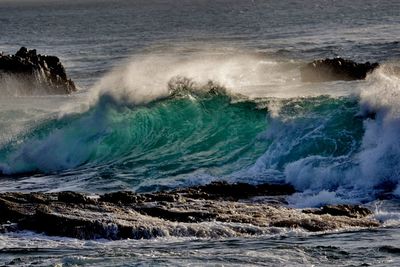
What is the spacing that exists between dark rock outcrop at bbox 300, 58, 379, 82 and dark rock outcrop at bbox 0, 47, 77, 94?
9123mm

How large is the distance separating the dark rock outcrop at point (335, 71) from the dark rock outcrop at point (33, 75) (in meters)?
9.12

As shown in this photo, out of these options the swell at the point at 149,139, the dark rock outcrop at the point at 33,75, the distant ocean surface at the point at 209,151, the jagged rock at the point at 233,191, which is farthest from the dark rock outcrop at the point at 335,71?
the jagged rock at the point at 233,191

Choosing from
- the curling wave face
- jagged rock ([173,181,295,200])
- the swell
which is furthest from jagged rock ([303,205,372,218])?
the swell

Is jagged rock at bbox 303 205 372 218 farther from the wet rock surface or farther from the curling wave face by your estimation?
the curling wave face

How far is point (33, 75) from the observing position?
3738 centimetres

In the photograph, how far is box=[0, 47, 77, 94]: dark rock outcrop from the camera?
36.9 m

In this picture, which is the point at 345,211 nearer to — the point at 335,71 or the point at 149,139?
the point at 149,139

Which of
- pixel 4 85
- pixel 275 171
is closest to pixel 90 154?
pixel 275 171

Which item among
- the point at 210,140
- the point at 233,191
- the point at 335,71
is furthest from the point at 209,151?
the point at 335,71

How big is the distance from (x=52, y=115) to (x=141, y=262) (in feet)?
49.3

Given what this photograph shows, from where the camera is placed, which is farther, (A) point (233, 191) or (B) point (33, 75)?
(B) point (33, 75)

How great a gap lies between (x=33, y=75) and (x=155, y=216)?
22466 mm

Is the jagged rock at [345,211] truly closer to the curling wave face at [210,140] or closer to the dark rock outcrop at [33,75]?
the curling wave face at [210,140]

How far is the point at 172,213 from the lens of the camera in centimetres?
1593
